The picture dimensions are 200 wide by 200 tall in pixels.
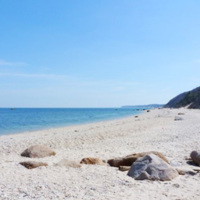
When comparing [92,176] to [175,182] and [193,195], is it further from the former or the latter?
[193,195]

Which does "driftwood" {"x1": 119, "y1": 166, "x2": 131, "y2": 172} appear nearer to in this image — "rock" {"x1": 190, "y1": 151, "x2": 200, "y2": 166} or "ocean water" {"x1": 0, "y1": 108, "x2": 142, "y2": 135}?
"rock" {"x1": 190, "y1": 151, "x2": 200, "y2": 166}

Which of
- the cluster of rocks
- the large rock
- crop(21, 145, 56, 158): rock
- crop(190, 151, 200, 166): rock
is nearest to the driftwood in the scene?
the cluster of rocks

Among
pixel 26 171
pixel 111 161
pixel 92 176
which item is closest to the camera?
pixel 92 176

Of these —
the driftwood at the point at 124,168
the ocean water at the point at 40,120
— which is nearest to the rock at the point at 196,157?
the driftwood at the point at 124,168

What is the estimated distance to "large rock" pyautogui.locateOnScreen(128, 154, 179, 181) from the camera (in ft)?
25.4

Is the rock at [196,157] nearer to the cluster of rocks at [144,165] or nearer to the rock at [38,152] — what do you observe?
the cluster of rocks at [144,165]

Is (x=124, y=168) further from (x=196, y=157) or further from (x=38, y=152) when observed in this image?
(x=38, y=152)

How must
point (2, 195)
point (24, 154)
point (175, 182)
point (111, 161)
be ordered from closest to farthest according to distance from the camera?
point (2, 195) → point (175, 182) → point (111, 161) → point (24, 154)

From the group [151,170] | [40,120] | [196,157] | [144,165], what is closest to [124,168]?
[144,165]

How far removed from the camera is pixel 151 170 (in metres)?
7.91

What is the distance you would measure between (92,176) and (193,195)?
9.64 ft

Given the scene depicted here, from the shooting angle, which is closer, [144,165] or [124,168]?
[144,165]

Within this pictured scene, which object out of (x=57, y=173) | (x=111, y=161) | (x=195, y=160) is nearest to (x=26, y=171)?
(x=57, y=173)

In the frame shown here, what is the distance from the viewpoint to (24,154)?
39.9ft
